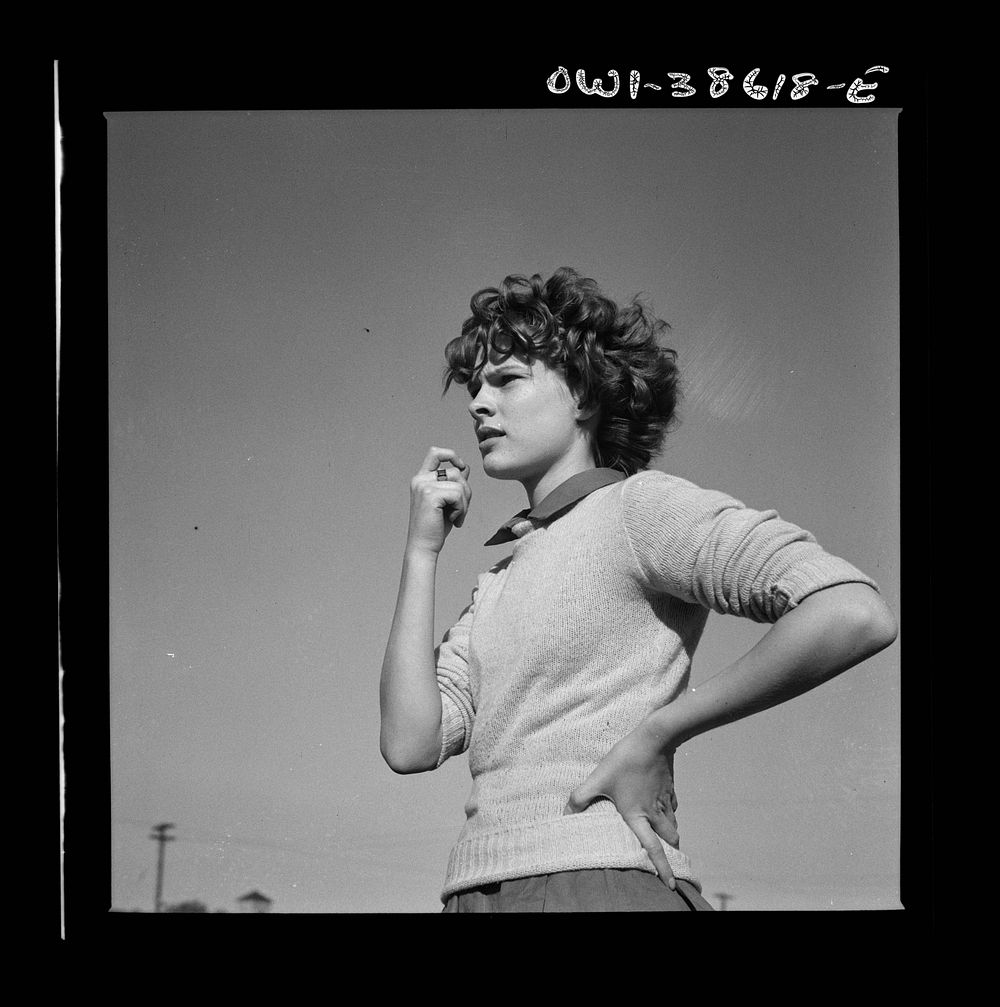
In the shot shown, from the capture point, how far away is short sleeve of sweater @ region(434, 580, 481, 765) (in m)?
2.25

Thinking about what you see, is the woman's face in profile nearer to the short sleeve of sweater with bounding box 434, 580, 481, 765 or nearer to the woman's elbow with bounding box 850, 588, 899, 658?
the short sleeve of sweater with bounding box 434, 580, 481, 765

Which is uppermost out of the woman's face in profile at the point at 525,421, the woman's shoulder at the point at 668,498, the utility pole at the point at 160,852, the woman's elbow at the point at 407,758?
the woman's face in profile at the point at 525,421

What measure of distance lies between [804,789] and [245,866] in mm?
900

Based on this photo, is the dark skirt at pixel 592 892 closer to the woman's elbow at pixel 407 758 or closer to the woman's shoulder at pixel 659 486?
the woman's elbow at pixel 407 758

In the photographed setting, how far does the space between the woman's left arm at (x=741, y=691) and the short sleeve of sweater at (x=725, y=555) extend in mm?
28

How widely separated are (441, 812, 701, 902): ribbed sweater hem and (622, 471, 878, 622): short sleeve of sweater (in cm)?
34

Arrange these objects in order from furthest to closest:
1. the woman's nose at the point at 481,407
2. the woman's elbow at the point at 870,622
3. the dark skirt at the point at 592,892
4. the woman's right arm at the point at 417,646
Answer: the woman's nose at the point at 481,407, the woman's right arm at the point at 417,646, the dark skirt at the point at 592,892, the woman's elbow at the point at 870,622

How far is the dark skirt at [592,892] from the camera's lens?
210 centimetres

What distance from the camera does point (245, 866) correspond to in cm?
243

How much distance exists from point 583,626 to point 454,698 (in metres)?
0.24

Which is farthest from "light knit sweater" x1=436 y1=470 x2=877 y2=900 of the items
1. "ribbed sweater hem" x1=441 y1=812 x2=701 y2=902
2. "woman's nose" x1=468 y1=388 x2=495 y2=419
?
"woman's nose" x1=468 y1=388 x2=495 y2=419

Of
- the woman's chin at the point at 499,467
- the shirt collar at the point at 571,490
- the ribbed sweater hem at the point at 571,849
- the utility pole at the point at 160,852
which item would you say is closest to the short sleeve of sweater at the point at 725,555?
the shirt collar at the point at 571,490

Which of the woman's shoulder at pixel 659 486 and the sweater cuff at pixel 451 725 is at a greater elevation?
the woman's shoulder at pixel 659 486

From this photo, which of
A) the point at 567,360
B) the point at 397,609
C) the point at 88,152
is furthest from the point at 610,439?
the point at 88,152
